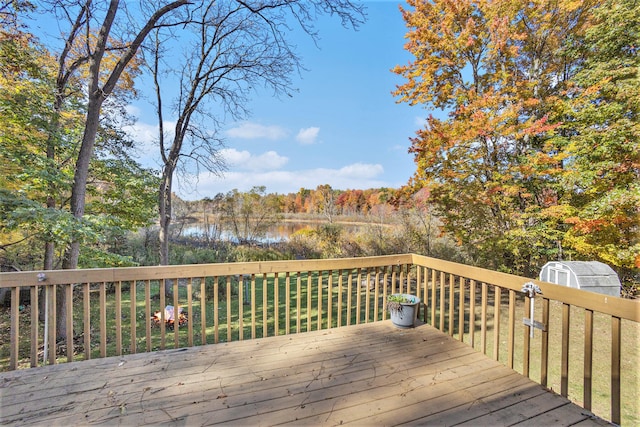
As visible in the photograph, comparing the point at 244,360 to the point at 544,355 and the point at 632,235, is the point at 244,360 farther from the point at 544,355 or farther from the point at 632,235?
the point at 632,235

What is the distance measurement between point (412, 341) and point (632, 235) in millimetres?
5500

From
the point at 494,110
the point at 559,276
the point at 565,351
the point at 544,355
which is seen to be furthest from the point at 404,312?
the point at 494,110

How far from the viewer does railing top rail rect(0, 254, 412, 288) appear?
217 cm

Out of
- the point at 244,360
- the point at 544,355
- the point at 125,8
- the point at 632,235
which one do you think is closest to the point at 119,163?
the point at 125,8

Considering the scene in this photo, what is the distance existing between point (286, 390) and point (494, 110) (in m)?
6.47

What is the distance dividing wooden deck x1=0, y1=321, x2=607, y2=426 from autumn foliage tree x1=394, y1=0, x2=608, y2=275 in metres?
4.51

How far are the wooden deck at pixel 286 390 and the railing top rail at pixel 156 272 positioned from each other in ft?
2.29

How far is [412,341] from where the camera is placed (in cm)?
279

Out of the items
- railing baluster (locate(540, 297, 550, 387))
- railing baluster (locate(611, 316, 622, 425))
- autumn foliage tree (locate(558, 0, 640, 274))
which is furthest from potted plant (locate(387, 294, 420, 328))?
autumn foliage tree (locate(558, 0, 640, 274))

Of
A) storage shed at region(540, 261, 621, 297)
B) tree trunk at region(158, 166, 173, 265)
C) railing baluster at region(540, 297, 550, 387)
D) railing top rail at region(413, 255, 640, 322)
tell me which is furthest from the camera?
tree trunk at region(158, 166, 173, 265)

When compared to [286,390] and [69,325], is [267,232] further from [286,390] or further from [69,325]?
[286,390]

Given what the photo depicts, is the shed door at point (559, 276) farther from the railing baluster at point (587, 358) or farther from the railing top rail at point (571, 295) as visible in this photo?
the railing baluster at point (587, 358)

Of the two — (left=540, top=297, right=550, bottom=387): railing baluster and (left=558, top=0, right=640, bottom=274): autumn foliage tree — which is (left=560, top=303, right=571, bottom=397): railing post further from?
(left=558, top=0, right=640, bottom=274): autumn foliage tree

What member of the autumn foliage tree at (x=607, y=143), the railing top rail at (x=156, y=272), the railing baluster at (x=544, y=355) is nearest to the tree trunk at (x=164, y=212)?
the railing top rail at (x=156, y=272)
